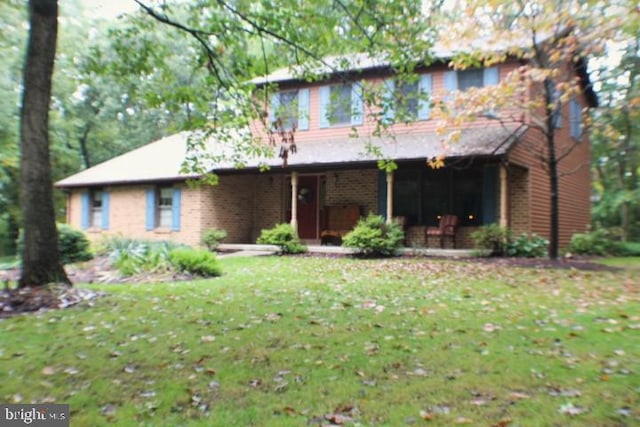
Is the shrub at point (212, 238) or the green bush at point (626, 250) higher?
the shrub at point (212, 238)

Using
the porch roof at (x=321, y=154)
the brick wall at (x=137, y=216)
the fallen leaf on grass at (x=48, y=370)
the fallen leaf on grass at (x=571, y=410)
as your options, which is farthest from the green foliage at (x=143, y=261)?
the fallen leaf on grass at (x=571, y=410)

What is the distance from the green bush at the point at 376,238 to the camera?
12508 millimetres

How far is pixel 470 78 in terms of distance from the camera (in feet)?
44.7

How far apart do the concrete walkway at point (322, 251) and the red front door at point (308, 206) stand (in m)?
1.96

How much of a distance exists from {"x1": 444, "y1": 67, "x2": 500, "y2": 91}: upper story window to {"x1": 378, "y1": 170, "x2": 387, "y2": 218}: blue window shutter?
10.1 feet

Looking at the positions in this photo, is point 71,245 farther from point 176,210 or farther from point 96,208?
point 96,208

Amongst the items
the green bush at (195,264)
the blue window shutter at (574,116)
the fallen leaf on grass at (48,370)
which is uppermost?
the blue window shutter at (574,116)

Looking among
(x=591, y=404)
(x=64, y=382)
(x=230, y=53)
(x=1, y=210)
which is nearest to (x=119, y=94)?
(x=1, y=210)

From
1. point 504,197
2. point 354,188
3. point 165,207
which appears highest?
point 354,188

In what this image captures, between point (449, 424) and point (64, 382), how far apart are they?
109 inches

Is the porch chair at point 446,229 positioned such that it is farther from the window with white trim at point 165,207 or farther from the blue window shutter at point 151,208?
the blue window shutter at point 151,208

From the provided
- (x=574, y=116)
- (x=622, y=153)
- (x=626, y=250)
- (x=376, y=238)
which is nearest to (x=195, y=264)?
(x=376, y=238)

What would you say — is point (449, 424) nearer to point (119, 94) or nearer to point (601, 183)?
point (601, 183)

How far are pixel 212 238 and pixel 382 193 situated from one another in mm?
5430
